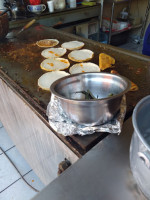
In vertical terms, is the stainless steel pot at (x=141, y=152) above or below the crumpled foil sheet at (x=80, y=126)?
above

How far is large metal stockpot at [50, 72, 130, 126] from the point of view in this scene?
0.64 m

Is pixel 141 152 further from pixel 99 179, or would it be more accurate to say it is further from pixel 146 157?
pixel 99 179

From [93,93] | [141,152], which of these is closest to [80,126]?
[93,93]

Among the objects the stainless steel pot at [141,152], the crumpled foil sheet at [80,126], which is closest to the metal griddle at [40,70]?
the crumpled foil sheet at [80,126]

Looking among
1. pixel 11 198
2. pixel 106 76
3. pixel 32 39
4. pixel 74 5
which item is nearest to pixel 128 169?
pixel 106 76

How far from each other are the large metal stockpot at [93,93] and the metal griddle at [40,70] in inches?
3.9

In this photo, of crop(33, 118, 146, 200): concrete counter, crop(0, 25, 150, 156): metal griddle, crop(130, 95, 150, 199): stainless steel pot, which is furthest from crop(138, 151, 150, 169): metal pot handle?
crop(0, 25, 150, 156): metal griddle

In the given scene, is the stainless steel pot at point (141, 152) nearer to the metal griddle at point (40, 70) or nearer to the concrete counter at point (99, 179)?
the concrete counter at point (99, 179)

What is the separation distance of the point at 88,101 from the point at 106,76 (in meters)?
0.22

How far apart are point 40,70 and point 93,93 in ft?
2.13

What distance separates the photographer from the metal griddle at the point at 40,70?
2.47ft

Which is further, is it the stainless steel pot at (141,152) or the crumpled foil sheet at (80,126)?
the crumpled foil sheet at (80,126)

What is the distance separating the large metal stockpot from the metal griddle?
0.10m

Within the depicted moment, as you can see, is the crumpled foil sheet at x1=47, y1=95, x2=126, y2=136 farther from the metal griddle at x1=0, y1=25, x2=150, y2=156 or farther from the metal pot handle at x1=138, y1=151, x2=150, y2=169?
the metal pot handle at x1=138, y1=151, x2=150, y2=169
